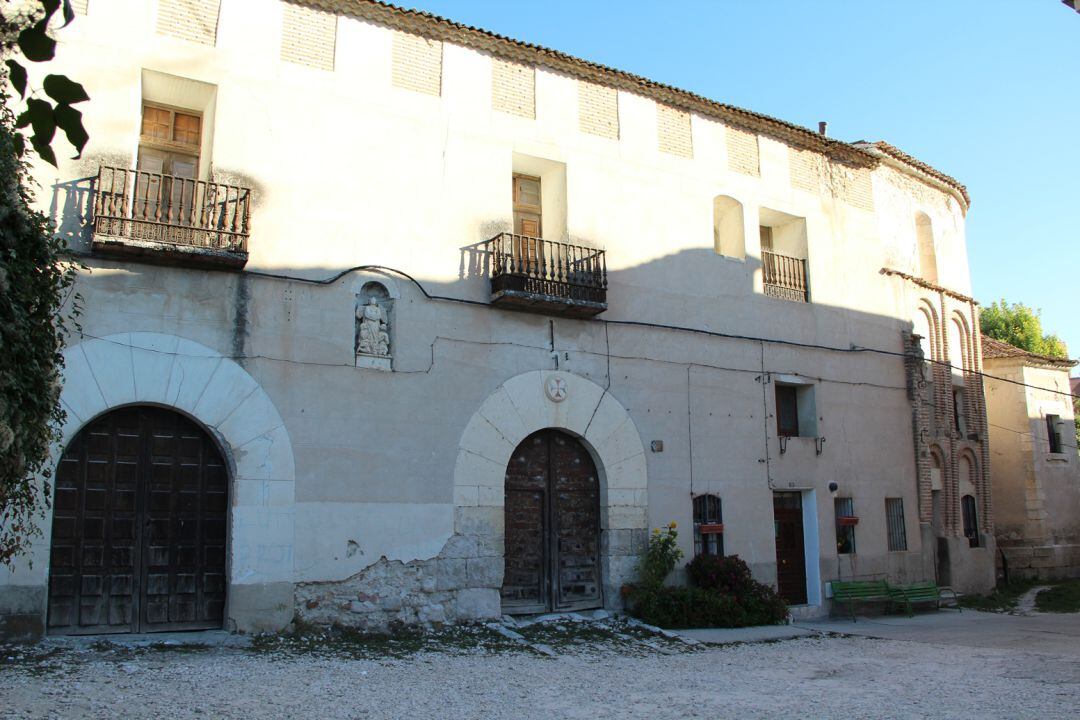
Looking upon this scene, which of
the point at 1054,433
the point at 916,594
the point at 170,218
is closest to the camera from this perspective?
the point at 170,218

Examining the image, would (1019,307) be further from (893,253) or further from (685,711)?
(685,711)

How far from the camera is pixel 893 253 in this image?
53.6 feet

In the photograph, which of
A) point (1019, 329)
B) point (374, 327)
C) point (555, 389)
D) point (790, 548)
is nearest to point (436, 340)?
Result: point (374, 327)

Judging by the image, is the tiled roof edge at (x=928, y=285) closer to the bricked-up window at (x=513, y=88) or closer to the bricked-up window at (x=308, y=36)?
the bricked-up window at (x=513, y=88)

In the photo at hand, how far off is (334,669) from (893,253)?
12.4 meters

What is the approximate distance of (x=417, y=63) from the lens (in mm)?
11641

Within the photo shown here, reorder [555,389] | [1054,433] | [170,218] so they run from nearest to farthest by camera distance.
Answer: [170,218] → [555,389] → [1054,433]

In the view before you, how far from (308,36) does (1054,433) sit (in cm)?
1840

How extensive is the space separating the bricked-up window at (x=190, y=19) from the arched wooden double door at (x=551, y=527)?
6.19 m

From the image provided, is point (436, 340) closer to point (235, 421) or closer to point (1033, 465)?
point (235, 421)

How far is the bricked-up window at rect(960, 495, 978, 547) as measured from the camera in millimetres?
16844

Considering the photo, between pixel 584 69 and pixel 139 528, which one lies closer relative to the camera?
pixel 139 528

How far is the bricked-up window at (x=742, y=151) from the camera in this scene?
565 inches

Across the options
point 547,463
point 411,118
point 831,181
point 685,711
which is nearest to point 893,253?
point 831,181
